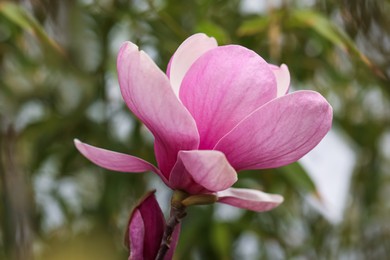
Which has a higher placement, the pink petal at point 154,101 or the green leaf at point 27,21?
the pink petal at point 154,101

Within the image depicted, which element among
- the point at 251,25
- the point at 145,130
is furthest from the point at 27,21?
the point at 145,130

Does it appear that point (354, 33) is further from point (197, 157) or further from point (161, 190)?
point (161, 190)

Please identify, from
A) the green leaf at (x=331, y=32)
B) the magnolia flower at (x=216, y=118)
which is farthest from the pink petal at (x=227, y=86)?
the green leaf at (x=331, y=32)

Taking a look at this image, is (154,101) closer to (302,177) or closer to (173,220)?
(173,220)

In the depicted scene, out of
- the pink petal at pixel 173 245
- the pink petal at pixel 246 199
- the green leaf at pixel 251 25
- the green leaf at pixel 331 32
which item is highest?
the pink petal at pixel 173 245

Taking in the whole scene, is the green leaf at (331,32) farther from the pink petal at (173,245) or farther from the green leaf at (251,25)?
the pink petal at (173,245)

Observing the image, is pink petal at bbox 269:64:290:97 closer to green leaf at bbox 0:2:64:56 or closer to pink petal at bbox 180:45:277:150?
pink petal at bbox 180:45:277:150
